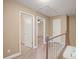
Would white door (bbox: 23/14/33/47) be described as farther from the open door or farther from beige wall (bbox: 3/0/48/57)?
beige wall (bbox: 3/0/48/57)

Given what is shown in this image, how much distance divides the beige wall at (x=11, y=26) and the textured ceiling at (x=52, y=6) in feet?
1.72

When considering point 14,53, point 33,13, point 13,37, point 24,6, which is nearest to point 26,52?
point 14,53

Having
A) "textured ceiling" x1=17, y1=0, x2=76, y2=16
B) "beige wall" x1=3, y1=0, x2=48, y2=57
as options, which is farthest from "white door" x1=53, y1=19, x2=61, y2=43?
"beige wall" x1=3, y1=0, x2=48, y2=57

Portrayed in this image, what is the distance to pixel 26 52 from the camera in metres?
2.24

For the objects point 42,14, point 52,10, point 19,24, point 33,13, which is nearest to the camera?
point 52,10

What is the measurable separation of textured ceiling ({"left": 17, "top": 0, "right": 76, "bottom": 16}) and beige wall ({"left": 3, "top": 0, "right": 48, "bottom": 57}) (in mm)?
526

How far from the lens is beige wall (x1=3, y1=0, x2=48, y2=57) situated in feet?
7.93

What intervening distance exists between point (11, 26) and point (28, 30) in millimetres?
553

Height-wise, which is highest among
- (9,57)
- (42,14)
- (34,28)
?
(42,14)

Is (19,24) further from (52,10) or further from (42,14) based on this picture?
(52,10)

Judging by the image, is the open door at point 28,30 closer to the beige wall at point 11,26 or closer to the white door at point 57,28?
the beige wall at point 11,26

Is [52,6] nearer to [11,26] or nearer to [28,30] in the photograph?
[28,30]

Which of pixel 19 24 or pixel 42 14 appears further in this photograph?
pixel 19 24

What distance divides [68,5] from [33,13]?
31.5 inches
